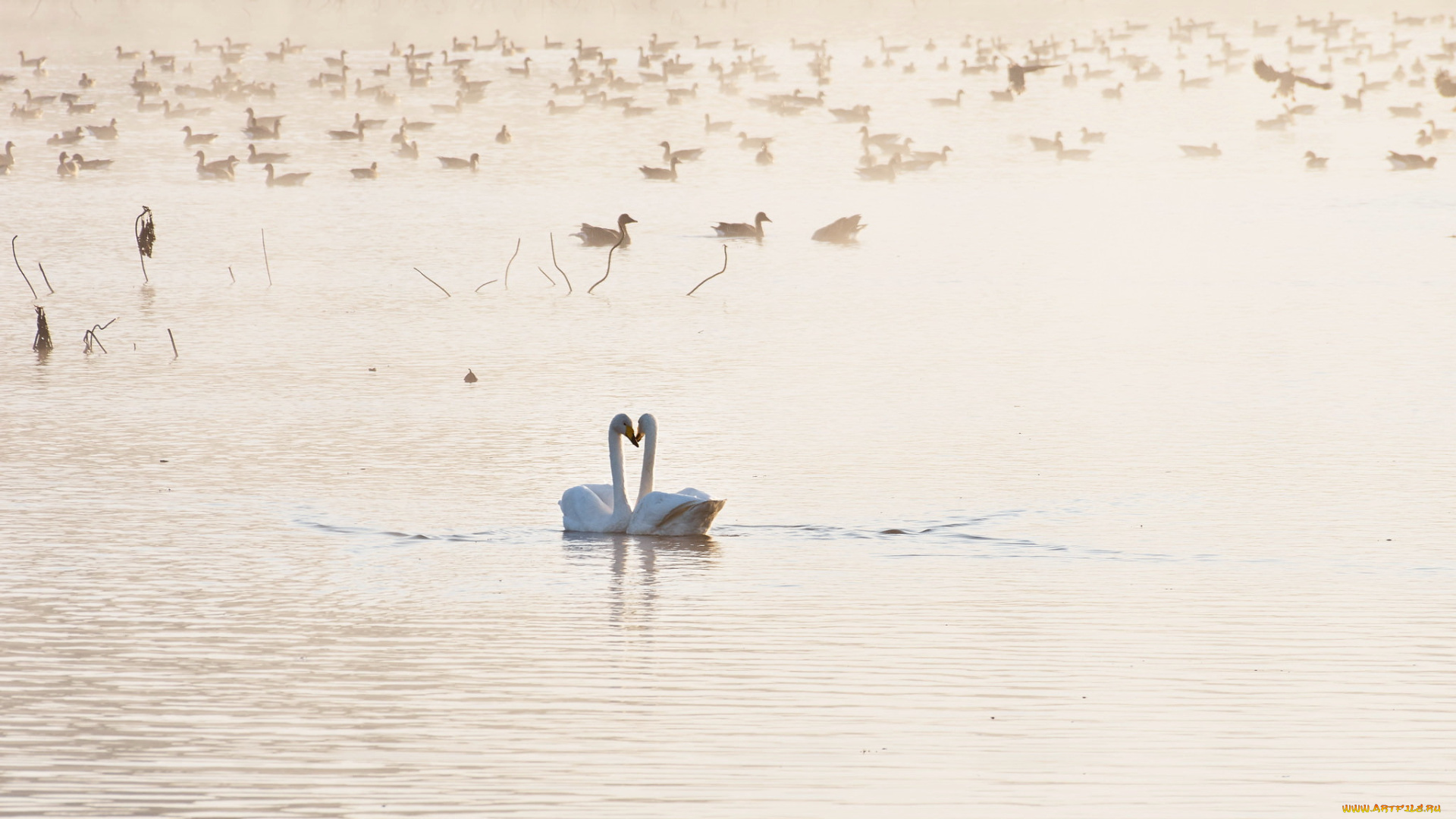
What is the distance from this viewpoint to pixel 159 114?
5800 centimetres

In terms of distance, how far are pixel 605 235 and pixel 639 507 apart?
58.4ft

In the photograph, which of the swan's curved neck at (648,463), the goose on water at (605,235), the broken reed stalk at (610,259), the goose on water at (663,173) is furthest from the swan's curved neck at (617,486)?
the goose on water at (663,173)

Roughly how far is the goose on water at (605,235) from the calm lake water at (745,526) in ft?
1.53

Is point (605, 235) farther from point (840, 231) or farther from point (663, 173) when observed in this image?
point (663, 173)

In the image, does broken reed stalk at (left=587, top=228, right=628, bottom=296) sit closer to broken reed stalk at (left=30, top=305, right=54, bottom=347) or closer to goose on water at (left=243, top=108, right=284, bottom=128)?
broken reed stalk at (left=30, top=305, right=54, bottom=347)

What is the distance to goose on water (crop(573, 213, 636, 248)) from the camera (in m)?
29.4

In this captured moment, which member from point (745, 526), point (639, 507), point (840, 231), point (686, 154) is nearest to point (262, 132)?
point (686, 154)

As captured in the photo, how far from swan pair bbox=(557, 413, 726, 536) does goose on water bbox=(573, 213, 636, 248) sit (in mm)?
16635

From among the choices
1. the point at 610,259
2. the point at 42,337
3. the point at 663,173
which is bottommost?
the point at 663,173

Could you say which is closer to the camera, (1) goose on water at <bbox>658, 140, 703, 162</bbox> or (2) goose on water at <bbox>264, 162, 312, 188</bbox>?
(2) goose on water at <bbox>264, 162, 312, 188</bbox>

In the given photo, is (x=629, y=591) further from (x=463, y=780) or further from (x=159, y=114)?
(x=159, y=114)

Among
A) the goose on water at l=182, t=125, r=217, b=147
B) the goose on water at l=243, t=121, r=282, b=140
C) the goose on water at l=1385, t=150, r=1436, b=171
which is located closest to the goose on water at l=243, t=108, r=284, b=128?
the goose on water at l=243, t=121, r=282, b=140

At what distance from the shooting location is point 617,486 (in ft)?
41.1

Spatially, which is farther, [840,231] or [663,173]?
[663,173]
